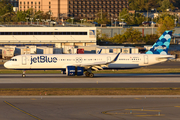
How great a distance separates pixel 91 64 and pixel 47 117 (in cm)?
2362

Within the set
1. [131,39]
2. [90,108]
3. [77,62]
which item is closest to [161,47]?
[77,62]

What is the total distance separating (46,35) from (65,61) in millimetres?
58224

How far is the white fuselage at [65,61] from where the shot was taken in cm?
4544

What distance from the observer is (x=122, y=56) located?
156ft

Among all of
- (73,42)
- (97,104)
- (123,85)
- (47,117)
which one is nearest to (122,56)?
(123,85)

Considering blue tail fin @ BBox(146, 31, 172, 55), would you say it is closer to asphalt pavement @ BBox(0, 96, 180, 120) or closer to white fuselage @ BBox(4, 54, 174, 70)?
white fuselage @ BBox(4, 54, 174, 70)

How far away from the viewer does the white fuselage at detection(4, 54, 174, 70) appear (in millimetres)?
45438

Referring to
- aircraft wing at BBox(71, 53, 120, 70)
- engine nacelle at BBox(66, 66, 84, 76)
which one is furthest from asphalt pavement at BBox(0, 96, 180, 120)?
aircraft wing at BBox(71, 53, 120, 70)

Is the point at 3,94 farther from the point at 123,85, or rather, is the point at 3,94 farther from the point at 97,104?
the point at 123,85

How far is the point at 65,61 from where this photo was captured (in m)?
45.7

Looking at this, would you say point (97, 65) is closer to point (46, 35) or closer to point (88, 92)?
point (88, 92)

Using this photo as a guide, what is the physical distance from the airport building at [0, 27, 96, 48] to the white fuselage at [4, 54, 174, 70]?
5566 centimetres

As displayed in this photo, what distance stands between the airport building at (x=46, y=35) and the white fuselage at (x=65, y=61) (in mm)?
55664

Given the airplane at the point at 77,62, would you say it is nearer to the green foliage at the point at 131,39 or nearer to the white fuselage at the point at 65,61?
the white fuselage at the point at 65,61
